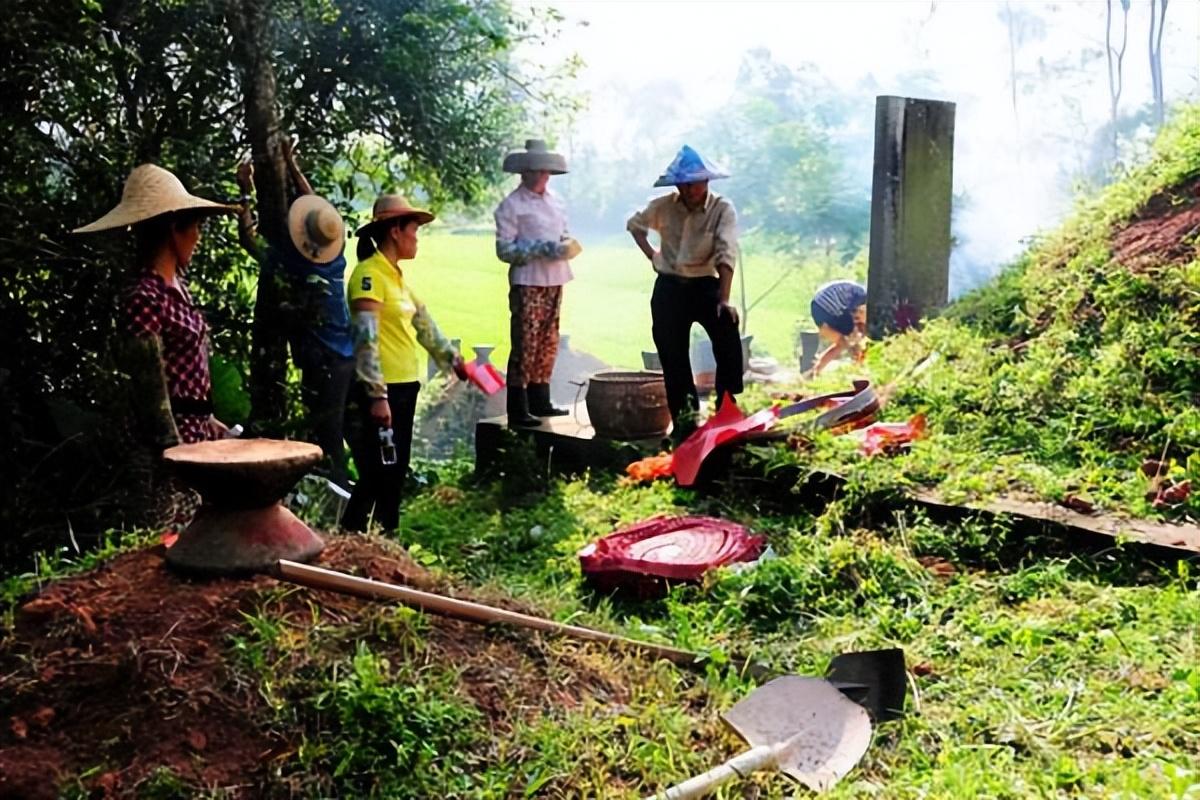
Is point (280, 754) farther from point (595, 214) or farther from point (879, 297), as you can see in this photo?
point (595, 214)

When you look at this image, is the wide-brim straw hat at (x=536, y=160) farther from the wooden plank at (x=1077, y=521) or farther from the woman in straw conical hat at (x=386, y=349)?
the wooden plank at (x=1077, y=521)

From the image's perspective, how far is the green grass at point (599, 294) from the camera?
1209 centimetres

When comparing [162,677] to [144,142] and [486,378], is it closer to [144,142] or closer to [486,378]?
[144,142]

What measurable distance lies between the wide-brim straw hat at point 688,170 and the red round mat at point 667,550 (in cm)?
234

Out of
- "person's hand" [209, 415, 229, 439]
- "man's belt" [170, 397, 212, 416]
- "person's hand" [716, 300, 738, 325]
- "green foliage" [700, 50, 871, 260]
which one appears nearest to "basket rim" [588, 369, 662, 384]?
"person's hand" [716, 300, 738, 325]

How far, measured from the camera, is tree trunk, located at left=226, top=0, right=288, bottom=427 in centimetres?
670

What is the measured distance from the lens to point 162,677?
2971mm

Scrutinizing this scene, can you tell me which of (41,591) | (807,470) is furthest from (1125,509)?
(41,591)

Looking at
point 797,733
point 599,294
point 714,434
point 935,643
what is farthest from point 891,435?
point 599,294

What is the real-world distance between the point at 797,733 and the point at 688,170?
4411mm

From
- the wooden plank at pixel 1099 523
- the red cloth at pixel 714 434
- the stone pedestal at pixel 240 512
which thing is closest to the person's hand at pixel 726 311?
the red cloth at pixel 714 434

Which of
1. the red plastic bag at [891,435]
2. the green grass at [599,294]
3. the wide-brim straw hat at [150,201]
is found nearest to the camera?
the wide-brim straw hat at [150,201]

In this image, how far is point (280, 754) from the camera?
2838mm

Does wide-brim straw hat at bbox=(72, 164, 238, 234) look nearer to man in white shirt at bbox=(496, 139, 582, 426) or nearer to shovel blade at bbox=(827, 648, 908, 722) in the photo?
shovel blade at bbox=(827, 648, 908, 722)
